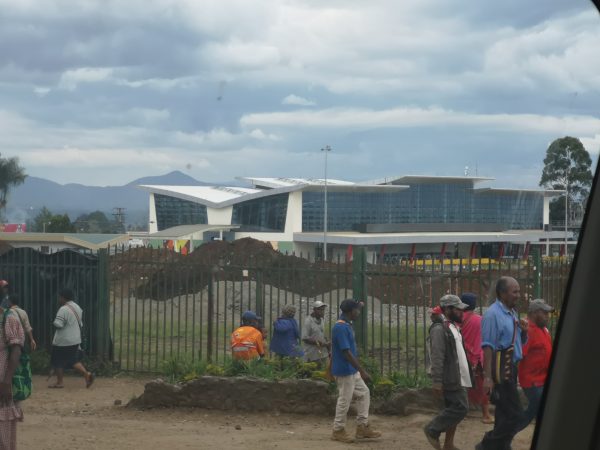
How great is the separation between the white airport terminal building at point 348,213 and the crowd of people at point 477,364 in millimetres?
50534

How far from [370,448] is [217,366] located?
2.55 m

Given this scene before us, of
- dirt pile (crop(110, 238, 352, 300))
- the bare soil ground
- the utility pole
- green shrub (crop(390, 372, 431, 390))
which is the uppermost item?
the utility pole

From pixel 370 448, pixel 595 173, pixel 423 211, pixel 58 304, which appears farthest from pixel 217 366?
pixel 423 211

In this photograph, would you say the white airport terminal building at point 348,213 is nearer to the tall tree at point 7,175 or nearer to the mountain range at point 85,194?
the tall tree at point 7,175

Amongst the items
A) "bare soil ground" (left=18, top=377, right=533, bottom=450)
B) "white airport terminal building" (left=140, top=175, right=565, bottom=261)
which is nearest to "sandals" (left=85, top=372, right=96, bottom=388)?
"bare soil ground" (left=18, top=377, right=533, bottom=450)

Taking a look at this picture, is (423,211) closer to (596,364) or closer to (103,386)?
(103,386)

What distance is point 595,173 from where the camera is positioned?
100 inches

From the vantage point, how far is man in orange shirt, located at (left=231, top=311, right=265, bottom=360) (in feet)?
32.2

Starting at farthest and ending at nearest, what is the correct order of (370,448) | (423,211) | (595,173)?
(423,211), (370,448), (595,173)

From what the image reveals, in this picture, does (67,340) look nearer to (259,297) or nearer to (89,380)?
(89,380)

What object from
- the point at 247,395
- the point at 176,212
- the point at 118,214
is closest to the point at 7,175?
the point at 118,214

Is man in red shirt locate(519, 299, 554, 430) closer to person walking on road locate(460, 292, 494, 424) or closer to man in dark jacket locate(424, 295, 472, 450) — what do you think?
man in dark jacket locate(424, 295, 472, 450)

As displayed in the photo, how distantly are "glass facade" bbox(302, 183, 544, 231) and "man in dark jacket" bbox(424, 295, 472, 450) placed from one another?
56459 mm

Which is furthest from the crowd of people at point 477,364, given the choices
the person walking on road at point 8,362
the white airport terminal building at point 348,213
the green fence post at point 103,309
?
the white airport terminal building at point 348,213
